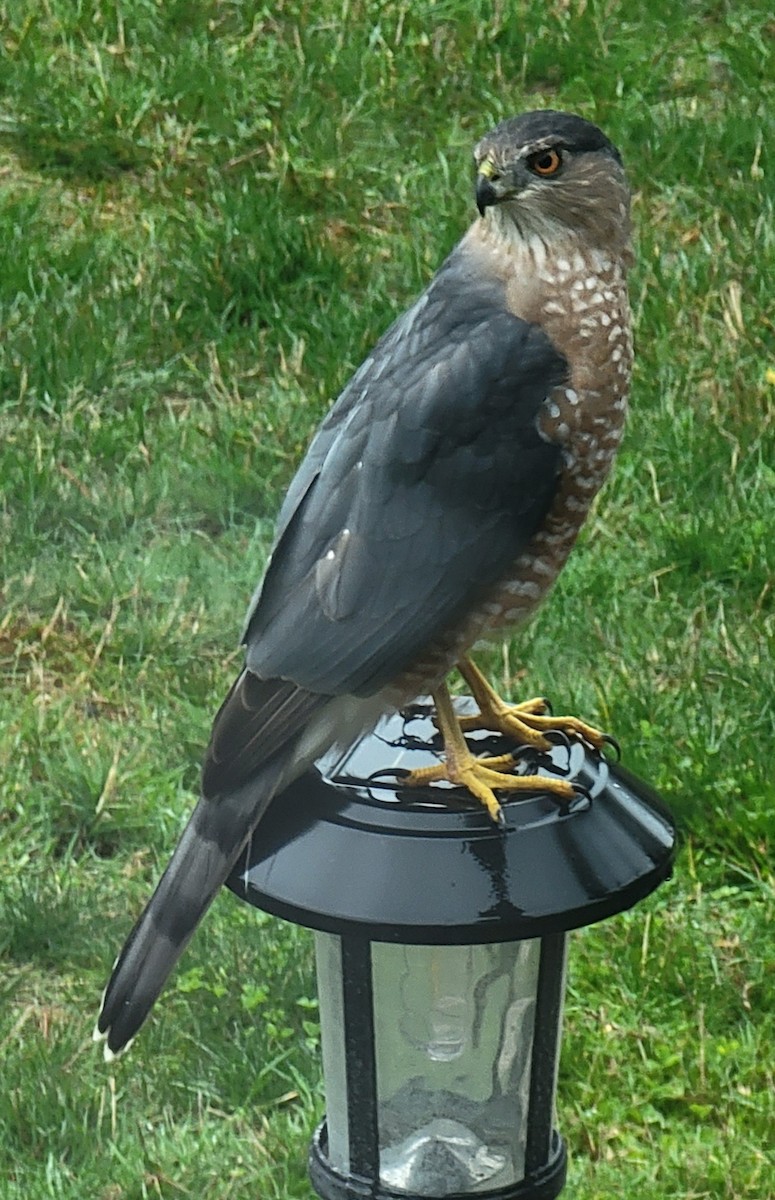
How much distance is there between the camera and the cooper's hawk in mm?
2482

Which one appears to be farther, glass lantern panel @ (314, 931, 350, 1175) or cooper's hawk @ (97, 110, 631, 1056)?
cooper's hawk @ (97, 110, 631, 1056)

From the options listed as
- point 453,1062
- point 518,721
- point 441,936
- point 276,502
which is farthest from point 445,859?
point 276,502

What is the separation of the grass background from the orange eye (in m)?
1.70

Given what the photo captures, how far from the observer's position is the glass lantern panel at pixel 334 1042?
2.27 metres

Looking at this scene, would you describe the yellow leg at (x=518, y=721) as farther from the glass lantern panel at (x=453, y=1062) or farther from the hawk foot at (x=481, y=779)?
the glass lantern panel at (x=453, y=1062)

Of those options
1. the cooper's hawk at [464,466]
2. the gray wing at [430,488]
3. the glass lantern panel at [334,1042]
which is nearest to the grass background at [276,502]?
the glass lantern panel at [334,1042]

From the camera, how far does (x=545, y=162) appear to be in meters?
2.62

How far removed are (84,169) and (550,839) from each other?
181 inches

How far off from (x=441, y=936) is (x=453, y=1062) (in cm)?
29

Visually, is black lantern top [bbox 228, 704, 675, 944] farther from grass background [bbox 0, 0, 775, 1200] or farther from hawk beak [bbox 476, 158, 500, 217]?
grass background [bbox 0, 0, 775, 1200]

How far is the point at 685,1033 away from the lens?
11.9ft

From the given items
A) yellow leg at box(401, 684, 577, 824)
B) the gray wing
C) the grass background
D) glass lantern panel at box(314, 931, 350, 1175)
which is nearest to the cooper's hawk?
the gray wing

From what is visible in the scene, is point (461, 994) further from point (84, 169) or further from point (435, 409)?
point (84, 169)

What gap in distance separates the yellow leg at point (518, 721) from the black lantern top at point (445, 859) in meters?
0.27
